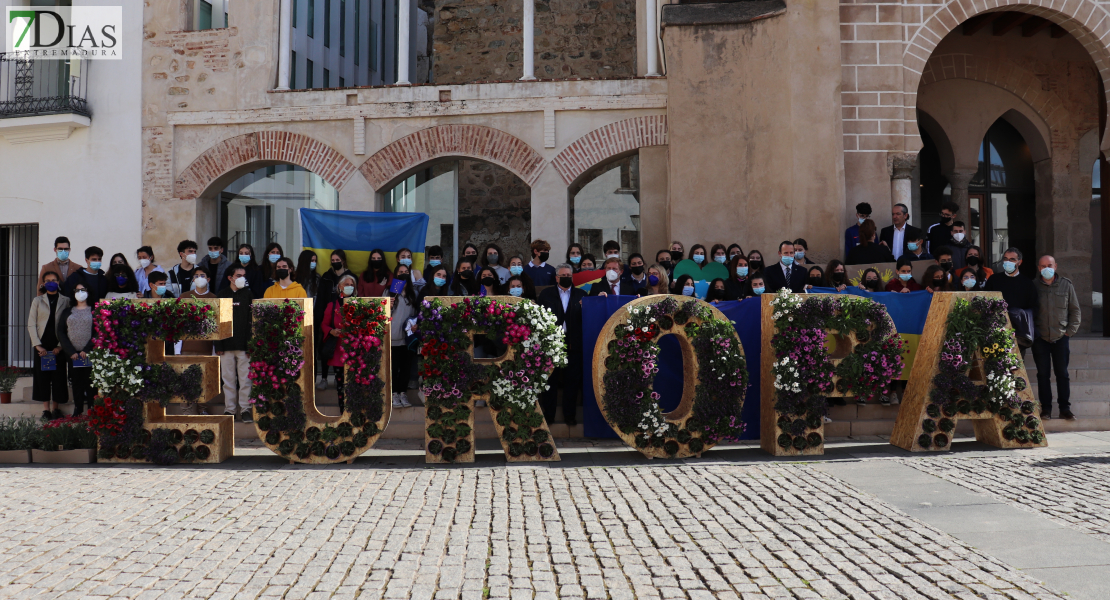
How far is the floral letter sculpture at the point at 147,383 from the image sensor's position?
7457 millimetres

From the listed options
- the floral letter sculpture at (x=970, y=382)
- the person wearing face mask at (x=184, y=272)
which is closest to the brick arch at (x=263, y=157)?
the person wearing face mask at (x=184, y=272)

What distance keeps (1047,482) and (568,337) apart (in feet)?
14.8

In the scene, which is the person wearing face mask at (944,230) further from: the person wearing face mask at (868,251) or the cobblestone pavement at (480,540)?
the cobblestone pavement at (480,540)

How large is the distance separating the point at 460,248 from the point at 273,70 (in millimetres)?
5129

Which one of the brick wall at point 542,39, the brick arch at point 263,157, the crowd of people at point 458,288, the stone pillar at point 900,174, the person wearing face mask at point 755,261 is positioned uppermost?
the brick wall at point 542,39

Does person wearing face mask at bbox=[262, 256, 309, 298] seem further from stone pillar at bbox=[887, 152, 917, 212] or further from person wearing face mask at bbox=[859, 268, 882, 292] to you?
stone pillar at bbox=[887, 152, 917, 212]

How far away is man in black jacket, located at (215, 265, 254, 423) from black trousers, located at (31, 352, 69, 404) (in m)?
1.96

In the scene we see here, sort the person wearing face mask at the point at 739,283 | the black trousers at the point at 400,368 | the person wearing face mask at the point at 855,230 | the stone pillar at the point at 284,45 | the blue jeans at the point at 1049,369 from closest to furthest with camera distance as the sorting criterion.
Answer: the blue jeans at the point at 1049,369 < the black trousers at the point at 400,368 < the person wearing face mask at the point at 739,283 < the person wearing face mask at the point at 855,230 < the stone pillar at the point at 284,45

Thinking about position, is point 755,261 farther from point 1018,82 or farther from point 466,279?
point 1018,82

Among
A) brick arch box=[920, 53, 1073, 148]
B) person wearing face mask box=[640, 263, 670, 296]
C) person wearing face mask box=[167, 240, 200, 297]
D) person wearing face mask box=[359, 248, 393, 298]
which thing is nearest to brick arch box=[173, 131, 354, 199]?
person wearing face mask box=[167, 240, 200, 297]

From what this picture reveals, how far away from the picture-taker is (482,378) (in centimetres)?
743

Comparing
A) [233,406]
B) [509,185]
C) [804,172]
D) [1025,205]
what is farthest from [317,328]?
[1025,205]

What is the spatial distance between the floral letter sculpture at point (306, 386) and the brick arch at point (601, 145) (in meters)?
6.19

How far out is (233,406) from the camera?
9172 mm
